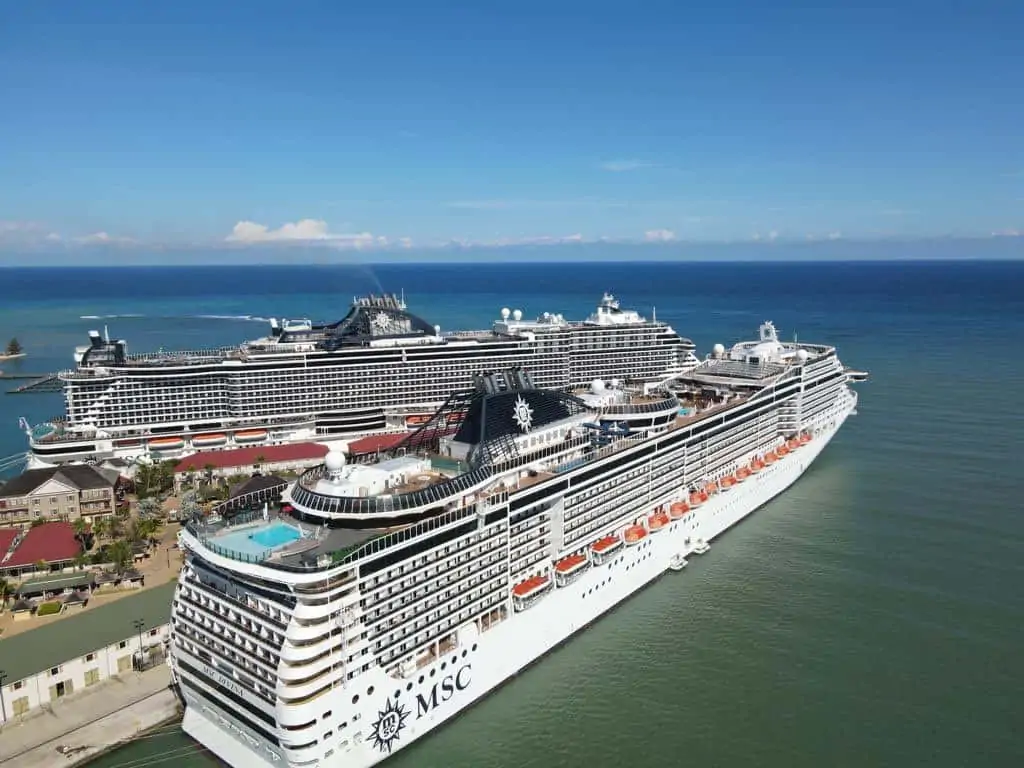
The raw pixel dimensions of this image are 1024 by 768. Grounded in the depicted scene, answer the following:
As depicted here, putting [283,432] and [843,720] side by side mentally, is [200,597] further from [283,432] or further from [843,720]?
[283,432]

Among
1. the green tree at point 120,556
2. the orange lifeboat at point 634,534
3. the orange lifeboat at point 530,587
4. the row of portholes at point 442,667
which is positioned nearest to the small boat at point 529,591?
the orange lifeboat at point 530,587

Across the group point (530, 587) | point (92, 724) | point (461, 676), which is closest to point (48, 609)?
point (92, 724)

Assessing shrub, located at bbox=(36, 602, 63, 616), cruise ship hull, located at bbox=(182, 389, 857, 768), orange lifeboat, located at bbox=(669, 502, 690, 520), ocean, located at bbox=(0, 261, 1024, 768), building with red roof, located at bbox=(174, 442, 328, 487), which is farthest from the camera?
building with red roof, located at bbox=(174, 442, 328, 487)

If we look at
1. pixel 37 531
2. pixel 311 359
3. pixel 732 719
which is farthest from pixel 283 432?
pixel 732 719

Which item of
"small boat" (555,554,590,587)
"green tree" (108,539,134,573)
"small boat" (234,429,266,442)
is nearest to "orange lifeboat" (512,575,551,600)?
"small boat" (555,554,590,587)

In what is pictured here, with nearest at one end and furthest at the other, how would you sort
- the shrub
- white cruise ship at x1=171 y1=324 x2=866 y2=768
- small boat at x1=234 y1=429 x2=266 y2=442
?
white cruise ship at x1=171 y1=324 x2=866 y2=768, the shrub, small boat at x1=234 y1=429 x2=266 y2=442

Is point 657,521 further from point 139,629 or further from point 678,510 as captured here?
point 139,629

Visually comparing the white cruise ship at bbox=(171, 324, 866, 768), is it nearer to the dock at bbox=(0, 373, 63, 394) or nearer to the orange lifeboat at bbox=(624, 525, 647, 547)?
the orange lifeboat at bbox=(624, 525, 647, 547)
